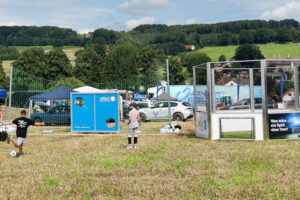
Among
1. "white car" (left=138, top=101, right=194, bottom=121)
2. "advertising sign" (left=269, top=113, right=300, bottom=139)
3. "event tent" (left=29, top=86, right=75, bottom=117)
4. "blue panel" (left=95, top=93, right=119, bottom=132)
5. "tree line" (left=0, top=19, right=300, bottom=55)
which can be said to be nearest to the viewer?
"advertising sign" (left=269, top=113, right=300, bottom=139)

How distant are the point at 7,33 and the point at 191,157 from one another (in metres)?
145

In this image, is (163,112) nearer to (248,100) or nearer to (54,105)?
(54,105)

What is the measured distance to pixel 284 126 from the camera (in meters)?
14.9

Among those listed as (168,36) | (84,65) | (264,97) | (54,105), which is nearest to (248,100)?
(264,97)

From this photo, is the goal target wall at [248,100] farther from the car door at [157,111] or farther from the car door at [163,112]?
the car door at [157,111]

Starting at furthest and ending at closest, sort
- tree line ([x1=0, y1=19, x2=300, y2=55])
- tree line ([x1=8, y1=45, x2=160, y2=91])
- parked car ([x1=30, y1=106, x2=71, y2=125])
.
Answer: tree line ([x1=0, y1=19, x2=300, y2=55]) < tree line ([x1=8, y1=45, x2=160, y2=91]) < parked car ([x1=30, y1=106, x2=71, y2=125])

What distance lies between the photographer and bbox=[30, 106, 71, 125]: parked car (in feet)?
86.6

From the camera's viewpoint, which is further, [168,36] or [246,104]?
[168,36]

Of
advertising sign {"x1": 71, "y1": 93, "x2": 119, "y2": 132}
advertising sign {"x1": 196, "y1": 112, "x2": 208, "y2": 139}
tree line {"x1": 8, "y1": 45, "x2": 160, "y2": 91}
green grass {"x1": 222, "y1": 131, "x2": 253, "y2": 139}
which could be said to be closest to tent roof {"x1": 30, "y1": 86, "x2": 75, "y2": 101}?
advertising sign {"x1": 71, "y1": 93, "x2": 119, "y2": 132}

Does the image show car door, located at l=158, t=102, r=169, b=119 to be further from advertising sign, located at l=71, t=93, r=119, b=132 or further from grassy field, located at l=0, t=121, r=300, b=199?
grassy field, located at l=0, t=121, r=300, b=199

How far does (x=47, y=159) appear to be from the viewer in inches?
459

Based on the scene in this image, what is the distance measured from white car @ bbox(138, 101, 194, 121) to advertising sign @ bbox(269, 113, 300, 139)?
38.9 ft

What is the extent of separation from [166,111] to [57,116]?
7.17 m

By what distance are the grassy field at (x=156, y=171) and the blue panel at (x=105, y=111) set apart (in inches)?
178
